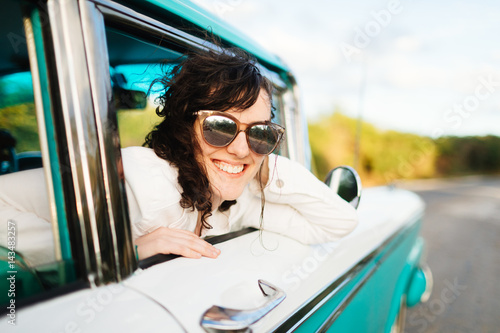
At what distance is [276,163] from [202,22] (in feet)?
2.16

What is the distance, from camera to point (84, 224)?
2.60ft

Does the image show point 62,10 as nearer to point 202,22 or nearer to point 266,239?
point 202,22

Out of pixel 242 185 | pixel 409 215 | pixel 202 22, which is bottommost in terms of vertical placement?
pixel 409 215

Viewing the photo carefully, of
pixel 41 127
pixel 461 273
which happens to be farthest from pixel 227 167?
pixel 461 273

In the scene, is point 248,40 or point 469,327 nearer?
point 248,40

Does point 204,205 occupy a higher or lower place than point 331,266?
higher

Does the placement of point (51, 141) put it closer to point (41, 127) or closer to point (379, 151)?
point (41, 127)

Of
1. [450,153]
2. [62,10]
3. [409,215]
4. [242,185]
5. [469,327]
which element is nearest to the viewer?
[62,10]

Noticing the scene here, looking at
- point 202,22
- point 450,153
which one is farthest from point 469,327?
point 450,153

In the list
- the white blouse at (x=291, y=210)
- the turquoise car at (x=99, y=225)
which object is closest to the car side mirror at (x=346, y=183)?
the white blouse at (x=291, y=210)

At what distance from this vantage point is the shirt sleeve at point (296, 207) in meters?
1.46

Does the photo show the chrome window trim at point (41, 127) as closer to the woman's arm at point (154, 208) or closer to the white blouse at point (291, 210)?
the woman's arm at point (154, 208)

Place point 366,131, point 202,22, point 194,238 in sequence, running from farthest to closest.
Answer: point 366,131
point 202,22
point 194,238

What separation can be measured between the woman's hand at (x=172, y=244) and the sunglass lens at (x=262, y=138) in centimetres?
42
